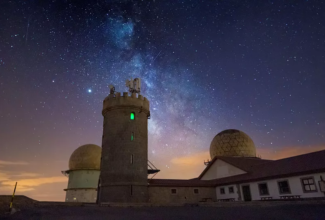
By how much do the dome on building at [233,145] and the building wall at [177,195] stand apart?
14.3 meters

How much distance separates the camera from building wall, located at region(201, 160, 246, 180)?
30.1 meters

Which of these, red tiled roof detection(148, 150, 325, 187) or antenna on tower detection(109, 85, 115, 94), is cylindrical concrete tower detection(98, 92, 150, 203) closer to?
antenna on tower detection(109, 85, 115, 94)

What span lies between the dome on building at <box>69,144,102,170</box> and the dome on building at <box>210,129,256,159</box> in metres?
21.4

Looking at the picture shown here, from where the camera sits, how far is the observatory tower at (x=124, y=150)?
72.4 feet

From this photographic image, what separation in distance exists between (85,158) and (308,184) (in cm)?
3223

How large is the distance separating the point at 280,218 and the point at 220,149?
31.0 m

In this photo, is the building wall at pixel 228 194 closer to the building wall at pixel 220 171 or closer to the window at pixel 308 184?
the building wall at pixel 220 171

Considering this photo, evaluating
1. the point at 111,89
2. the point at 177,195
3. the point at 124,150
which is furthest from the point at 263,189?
the point at 111,89

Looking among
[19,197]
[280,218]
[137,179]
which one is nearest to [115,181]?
[137,179]

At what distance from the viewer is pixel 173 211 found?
47.0ft

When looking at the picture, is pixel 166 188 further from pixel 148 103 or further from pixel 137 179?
pixel 148 103

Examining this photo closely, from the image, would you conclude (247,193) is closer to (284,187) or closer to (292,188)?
(284,187)

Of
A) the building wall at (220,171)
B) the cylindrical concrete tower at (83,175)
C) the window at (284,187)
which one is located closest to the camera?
the window at (284,187)

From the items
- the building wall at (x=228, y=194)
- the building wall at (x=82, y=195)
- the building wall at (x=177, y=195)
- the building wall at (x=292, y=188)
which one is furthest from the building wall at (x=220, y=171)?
the building wall at (x=82, y=195)
